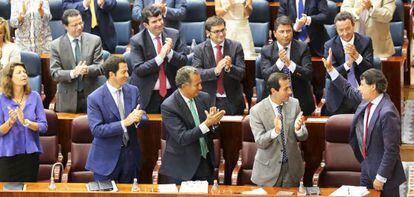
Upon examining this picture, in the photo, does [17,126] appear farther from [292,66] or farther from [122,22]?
[122,22]

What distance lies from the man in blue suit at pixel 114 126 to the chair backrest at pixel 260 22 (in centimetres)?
202

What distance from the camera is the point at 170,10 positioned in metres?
7.99

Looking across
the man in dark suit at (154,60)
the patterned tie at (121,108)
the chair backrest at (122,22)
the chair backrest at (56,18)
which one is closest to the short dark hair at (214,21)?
the man in dark suit at (154,60)

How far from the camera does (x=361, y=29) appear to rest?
7.84 m

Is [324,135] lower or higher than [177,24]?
lower

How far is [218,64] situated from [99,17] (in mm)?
1548

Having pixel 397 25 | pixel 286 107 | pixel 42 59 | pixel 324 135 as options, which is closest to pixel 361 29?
pixel 397 25

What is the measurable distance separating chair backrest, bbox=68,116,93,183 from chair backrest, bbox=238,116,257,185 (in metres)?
0.96

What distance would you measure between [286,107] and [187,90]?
0.58 metres

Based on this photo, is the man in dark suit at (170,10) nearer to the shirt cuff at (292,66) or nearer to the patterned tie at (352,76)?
the shirt cuff at (292,66)

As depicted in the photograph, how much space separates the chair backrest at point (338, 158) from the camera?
6.59 meters

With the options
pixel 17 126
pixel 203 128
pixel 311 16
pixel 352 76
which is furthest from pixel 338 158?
pixel 17 126

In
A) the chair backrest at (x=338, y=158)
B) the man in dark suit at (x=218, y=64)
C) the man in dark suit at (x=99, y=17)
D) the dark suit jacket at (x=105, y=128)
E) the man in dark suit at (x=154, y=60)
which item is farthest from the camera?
the man in dark suit at (x=99, y=17)

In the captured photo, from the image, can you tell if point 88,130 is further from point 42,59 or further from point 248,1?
point 248,1
